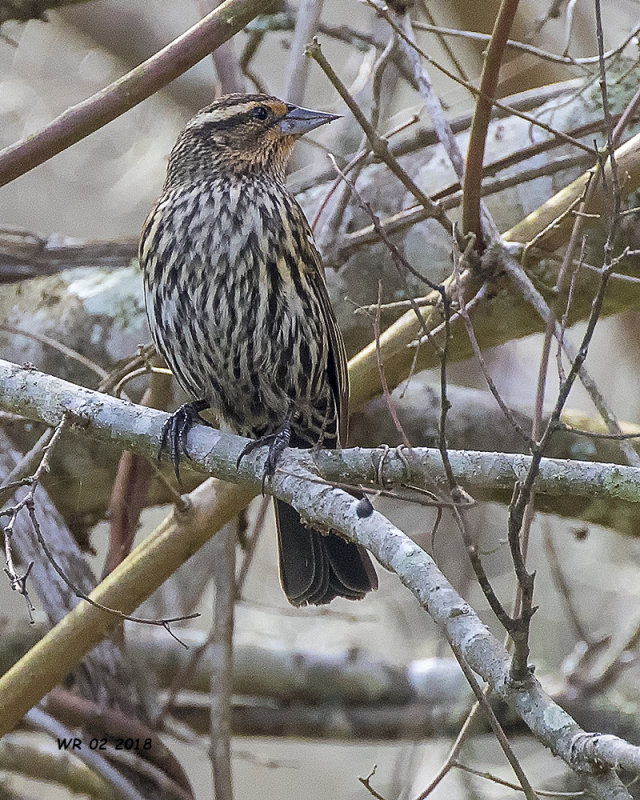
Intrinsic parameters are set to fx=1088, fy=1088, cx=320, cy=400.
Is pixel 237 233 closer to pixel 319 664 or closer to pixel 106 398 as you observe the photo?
pixel 106 398

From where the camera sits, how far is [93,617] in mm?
2289

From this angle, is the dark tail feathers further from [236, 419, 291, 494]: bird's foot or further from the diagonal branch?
the diagonal branch

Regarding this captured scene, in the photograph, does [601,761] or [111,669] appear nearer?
[601,761]

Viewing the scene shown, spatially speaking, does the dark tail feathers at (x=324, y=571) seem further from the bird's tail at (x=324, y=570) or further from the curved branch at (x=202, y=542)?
the curved branch at (x=202, y=542)

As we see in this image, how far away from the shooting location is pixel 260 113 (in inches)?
117

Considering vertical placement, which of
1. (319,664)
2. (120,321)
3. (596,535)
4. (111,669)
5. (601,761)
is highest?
(596,535)

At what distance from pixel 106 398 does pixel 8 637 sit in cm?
190

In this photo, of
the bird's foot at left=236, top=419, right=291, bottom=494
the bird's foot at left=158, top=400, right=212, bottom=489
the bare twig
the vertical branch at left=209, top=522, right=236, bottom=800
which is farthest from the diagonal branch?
the vertical branch at left=209, top=522, right=236, bottom=800

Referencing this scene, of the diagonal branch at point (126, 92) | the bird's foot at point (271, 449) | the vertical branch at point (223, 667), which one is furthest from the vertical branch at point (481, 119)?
the vertical branch at point (223, 667)

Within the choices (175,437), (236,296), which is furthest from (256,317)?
(175,437)

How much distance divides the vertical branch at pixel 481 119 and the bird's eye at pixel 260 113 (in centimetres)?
81

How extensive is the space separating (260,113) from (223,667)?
59.0 inches

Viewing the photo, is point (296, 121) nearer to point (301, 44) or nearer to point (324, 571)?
point (301, 44)

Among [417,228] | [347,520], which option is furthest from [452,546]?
[347,520]
